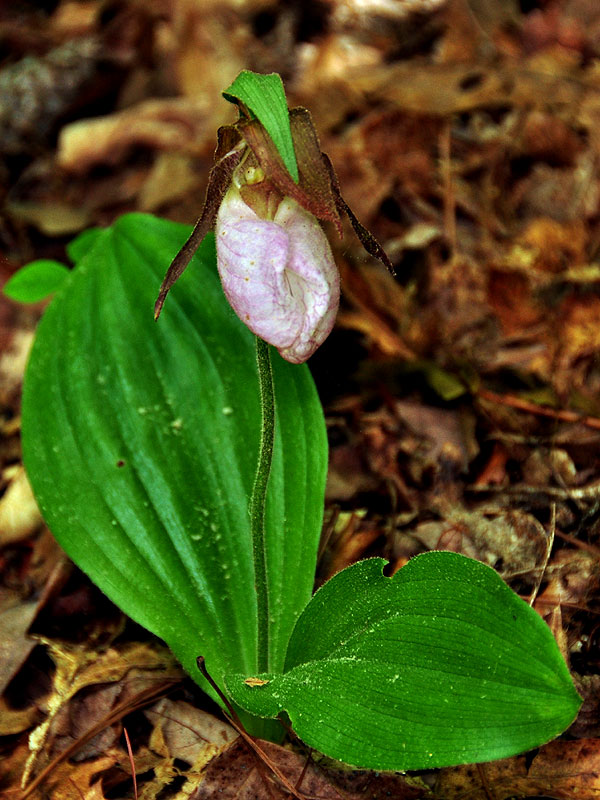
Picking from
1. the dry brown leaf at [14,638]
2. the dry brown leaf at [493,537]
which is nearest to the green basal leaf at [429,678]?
the dry brown leaf at [493,537]

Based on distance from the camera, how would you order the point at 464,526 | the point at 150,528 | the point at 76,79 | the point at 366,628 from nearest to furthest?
the point at 366,628
the point at 150,528
the point at 464,526
the point at 76,79

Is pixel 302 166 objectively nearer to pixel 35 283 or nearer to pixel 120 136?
pixel 35 283

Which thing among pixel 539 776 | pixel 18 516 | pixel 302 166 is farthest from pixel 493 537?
pixel 18 516

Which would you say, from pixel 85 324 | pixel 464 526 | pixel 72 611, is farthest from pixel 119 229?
pixel 464 526

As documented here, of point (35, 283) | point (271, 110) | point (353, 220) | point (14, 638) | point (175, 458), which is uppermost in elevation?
point (271, 110)

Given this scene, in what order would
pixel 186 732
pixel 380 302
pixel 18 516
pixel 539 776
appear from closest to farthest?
1. pixel 539 776
2. pixel 186 732
3. pixel 18 516
4. pixel 380 302

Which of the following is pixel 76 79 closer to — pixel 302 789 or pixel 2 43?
pixel 2 43

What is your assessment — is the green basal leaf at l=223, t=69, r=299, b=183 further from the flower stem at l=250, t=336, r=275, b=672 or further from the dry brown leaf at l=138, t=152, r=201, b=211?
the dry brown leaf at l=138, t=152, r=201, b=211
